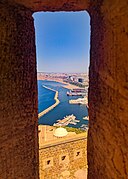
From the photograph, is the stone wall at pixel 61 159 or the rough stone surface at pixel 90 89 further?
the stone wall at pixel 61 159

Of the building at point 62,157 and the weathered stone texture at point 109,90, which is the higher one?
the weathered stone texture at point 109,90

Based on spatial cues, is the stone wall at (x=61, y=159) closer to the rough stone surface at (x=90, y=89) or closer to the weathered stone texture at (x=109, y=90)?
the rough stone surface at (x=90, y=89)

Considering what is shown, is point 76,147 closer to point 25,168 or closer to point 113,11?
point 25,168

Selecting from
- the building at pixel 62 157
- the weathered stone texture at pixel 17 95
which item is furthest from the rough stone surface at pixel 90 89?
the building at pixel 62 157

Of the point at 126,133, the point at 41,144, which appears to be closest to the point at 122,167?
the point at 126,133

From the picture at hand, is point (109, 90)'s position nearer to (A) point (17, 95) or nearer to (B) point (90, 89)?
(B) point (90, 89)

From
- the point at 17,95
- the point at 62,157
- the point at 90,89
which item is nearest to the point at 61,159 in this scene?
the point at 62,157

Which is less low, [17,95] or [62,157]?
[17,95]
